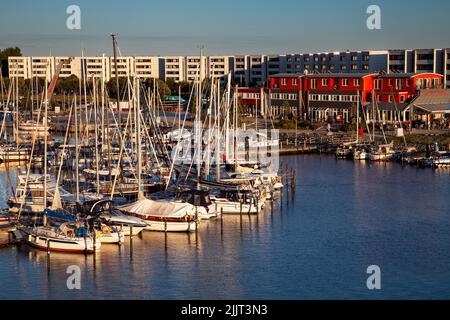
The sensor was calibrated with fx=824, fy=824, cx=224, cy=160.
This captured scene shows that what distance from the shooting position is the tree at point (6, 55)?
7212 cm

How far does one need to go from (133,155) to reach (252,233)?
26.3 ft

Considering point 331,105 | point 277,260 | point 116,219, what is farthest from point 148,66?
point 277,260

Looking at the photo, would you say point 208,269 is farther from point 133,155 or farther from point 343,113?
point 343,113

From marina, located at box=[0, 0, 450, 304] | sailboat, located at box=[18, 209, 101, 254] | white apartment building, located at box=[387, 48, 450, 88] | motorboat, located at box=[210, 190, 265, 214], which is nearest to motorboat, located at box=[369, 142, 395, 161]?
marina, located at box=[0, 0, 450, 304]

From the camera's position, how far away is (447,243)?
1784 cm

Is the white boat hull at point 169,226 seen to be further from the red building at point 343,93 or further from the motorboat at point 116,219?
the red building at point 343,93

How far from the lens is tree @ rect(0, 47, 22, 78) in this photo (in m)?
72.1

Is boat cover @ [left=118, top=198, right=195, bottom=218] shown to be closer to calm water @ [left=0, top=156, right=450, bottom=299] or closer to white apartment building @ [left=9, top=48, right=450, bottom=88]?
calm water @ [left=0, top=156, right=450, bottom=299]

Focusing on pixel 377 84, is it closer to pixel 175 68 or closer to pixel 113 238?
pixel 113 238

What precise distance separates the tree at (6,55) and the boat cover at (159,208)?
183 ft

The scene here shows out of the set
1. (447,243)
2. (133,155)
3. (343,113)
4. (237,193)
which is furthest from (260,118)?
(447,243)

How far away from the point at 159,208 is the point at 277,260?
11.8ft

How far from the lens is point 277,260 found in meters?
16.7

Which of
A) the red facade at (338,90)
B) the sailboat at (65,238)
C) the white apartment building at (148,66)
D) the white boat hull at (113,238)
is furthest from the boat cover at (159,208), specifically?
the white apartment building at (148,66)
